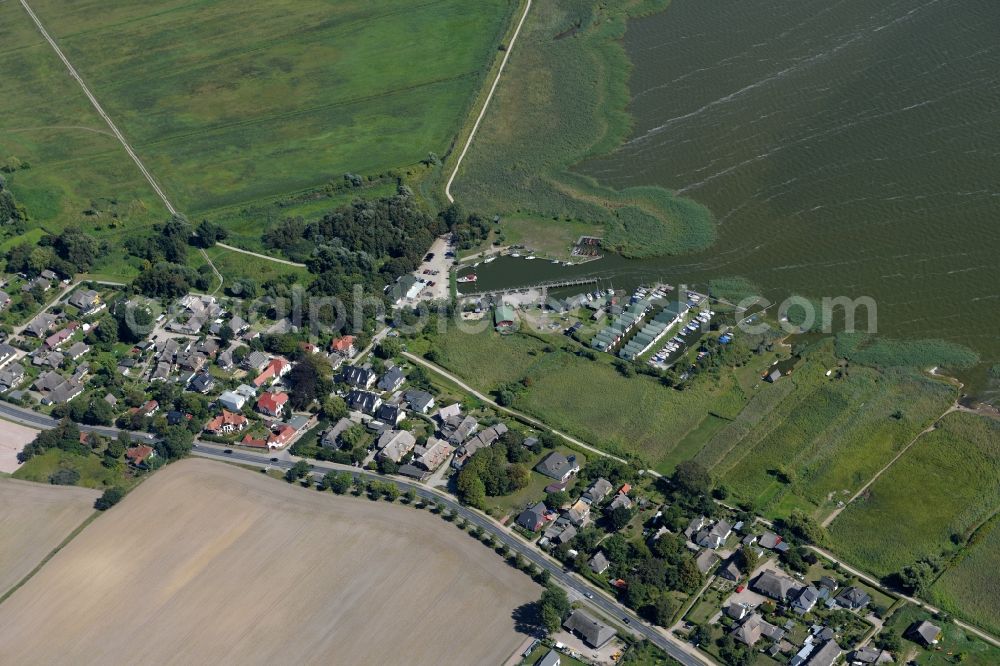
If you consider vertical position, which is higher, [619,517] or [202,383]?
[202,383]

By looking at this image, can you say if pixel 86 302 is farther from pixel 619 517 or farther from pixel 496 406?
pixel 619 517

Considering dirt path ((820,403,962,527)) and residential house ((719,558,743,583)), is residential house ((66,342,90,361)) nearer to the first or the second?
residential house ((719,558,743,583))

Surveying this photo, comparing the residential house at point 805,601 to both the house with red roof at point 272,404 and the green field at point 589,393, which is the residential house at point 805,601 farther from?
the house with red roof at point 272,404

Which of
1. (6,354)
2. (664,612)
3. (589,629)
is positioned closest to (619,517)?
(664,612)

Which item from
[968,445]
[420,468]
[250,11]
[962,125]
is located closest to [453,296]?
[420,468]

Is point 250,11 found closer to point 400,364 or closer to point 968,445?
point 400,364

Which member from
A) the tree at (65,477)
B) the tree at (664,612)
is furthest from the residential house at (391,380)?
the tree at (664,612)
